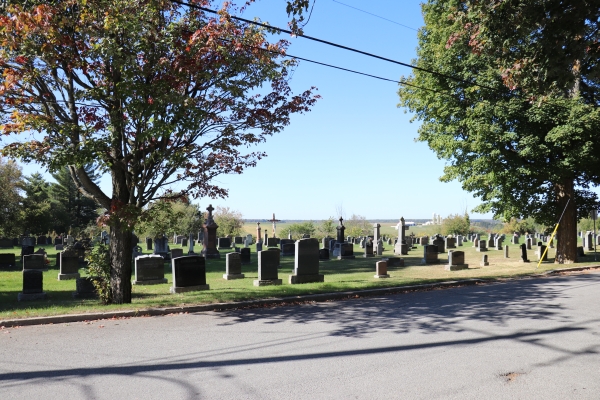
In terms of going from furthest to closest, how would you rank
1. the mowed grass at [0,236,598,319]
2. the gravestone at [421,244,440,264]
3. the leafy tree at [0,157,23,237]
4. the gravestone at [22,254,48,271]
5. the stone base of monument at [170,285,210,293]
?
the leafy tree at [0,157,23,237] < the gravestone at [421,244,440,264] < the gravestone at [22,254,48,271] < the stone base of monument at [170,285,210,293] < the mowed grass at [0,236,598,319]

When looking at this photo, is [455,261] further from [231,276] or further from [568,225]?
[231,276]

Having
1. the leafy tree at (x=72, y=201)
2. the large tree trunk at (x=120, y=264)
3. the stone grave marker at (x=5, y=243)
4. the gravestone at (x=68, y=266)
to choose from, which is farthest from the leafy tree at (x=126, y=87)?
the leafy tree at (x=72, y=201)

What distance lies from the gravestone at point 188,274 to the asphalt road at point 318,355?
452 centimetres

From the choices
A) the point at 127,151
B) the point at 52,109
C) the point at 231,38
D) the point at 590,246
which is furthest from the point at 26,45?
the point at 590,246

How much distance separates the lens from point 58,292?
14672 mm

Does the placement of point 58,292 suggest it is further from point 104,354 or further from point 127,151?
point 104,354

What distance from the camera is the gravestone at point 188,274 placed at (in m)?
14.0

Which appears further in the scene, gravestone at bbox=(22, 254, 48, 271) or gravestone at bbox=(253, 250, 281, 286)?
gravestone at bbox=(22, 254, 48, 271)

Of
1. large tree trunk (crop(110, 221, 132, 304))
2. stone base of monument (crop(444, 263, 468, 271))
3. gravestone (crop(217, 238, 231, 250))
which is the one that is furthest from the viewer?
gravestone (crop(217, 238, 231, 250))

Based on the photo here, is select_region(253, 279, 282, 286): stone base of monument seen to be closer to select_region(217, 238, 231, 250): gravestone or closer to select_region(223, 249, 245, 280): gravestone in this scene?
select_region(223, 249, 245, 280): gravestone

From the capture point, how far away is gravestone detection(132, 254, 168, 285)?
54.7ft

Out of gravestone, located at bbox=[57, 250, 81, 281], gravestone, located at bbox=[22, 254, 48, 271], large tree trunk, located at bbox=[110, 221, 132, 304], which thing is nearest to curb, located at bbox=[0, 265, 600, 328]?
large tree trunk, located at bbox=[110, 221, 132, 304]

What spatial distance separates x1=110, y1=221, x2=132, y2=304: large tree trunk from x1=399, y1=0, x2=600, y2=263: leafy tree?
12.2 metres

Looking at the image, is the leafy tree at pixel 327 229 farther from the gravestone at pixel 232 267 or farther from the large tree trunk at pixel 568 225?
the gravestone at pixel 232 267
